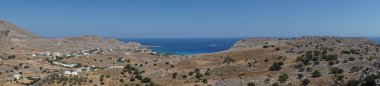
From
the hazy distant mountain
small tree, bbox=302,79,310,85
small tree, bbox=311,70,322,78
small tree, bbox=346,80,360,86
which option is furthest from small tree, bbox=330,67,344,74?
the hazy distant mountain

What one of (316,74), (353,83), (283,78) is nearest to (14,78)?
(283,78)

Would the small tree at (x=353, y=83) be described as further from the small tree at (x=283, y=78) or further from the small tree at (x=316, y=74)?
the small tree at (x=283, y=78)

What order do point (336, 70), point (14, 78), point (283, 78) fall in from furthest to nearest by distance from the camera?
point (14, 78) → point (336, 70) → point (283, 78)

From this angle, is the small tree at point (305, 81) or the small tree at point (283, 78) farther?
the small tree at point (283, 78)

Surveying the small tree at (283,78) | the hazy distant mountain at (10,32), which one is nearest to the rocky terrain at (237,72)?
the small tree at (283,78)

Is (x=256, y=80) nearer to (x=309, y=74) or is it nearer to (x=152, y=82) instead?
(x=309, y=74)

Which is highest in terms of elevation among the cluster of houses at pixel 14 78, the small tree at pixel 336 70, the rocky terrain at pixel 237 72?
the small tree at pixel 336 70

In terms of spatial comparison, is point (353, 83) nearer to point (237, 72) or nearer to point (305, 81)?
point (305, 81)

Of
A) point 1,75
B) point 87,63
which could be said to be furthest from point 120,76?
point 87,63

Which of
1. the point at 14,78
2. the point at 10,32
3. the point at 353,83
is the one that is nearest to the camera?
the point at 353,83

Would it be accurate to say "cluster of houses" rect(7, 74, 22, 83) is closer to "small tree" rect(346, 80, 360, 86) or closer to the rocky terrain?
the rocky terrain

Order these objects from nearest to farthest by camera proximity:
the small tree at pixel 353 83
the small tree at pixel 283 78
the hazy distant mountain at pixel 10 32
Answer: the small tree at pixel 353 83
the small tree at pixel 283 78
the hazy distant mountain at pixel 10 32
